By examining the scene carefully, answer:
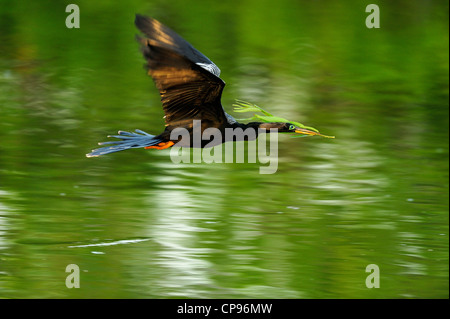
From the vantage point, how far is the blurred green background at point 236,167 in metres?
6.41

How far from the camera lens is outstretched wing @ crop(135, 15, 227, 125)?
15.1 ft

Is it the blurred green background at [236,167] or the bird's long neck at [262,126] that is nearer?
the bird's long neck at [262,126]

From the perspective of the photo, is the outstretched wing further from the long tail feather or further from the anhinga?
the long tail feather

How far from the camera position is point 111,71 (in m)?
10.1

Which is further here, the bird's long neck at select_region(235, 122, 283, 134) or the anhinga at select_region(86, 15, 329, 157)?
the bird's long neck at select_region(235, 122, 283, 134)

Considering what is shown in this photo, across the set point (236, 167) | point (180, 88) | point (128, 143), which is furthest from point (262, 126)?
point (236, 167)

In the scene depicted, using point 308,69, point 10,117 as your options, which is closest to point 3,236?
point 10,117

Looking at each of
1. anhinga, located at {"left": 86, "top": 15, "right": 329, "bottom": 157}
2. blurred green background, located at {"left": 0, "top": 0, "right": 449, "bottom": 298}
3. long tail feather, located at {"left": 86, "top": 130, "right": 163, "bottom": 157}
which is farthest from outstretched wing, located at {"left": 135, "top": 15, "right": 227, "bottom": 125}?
blurred green background, located at {"left": 0, "top": 0, "right": 449, "bottom": 298}

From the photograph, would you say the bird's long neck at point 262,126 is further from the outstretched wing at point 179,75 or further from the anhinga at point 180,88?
the outstretched wing at point 179,75

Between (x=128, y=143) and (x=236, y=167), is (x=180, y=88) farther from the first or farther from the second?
(x=236, y=167)

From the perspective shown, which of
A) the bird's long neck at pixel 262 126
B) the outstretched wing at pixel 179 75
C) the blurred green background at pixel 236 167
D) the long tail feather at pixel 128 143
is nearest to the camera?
the outstretched wing at pixel 179 75

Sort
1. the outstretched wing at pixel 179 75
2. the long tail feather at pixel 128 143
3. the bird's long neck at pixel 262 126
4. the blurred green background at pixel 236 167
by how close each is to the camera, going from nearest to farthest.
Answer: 1. the outstretched wing at pixel 179 75
2. the long tail feather at pixel 128 143
3. the bird's long neck at pixel 262 126
4. the blurred green background at pixel 236 167

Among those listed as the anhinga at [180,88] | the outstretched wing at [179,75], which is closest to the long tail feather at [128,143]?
the anhinga at [180,88]
